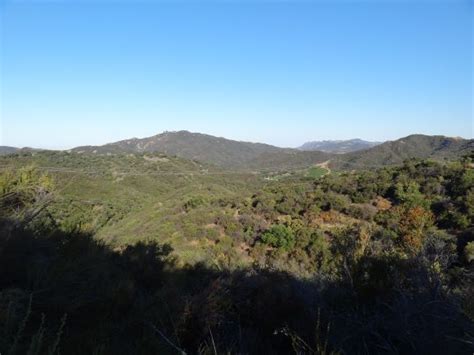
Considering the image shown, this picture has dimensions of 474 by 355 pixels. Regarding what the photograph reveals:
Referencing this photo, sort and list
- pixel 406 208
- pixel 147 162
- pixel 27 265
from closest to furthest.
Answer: pixel 27 265 → pixel 406 208 → pixel 147 162

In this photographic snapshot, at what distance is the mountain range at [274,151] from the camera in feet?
232

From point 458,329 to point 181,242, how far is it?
67.2 feet

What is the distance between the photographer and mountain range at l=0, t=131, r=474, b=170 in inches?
2788

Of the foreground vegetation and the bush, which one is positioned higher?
the foreground vegetation

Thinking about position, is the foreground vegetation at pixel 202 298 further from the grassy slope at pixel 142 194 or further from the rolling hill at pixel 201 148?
the rolling hill at pixel 201 148

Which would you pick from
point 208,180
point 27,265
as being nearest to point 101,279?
point 27,265

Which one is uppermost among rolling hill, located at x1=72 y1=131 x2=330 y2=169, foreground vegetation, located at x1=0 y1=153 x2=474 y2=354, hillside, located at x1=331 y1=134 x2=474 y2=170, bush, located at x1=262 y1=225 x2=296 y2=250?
rolling hill, located at x1=72 y1=131 x2=330 y2=169

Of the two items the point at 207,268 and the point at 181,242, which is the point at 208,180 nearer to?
the point at 181,242

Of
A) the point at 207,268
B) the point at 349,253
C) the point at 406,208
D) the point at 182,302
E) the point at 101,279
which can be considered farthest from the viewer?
the point at 406,208

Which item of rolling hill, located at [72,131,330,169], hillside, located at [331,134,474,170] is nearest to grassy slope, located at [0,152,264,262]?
hillside, located at [331,134,474,170]

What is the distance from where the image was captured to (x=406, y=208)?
65.9ft

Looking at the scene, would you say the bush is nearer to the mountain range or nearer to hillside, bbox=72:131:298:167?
the mountain range

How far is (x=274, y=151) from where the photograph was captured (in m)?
172

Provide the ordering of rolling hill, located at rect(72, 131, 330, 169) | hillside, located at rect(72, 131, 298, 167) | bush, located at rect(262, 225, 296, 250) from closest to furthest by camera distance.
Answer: bush, located at rect(262, 225, 296, 250), rolling hill, located at rect(72, 131, 330, 169), hillside, located at rect(72, 131, 298, 167)
